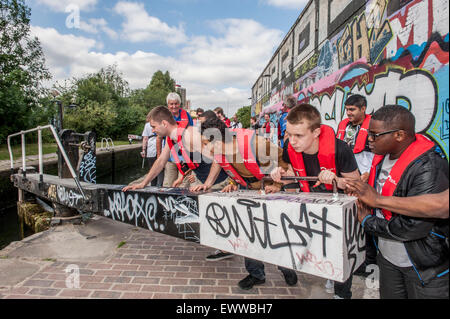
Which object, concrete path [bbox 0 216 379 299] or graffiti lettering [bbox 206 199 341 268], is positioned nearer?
graffiti lettering [bbox 206 199 341 268]

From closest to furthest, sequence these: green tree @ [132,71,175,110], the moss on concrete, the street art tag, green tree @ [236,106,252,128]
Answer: the street art tag → the moss on concrete → green tree @ [236,106,252,128] → green tree @ [132,71,175,110]

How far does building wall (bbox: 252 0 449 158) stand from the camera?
3.31m

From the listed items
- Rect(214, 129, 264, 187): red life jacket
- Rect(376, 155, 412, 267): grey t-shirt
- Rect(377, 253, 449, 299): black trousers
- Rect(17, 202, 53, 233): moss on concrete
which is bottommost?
Rect(17, 202, 53, 233): moss on concrete

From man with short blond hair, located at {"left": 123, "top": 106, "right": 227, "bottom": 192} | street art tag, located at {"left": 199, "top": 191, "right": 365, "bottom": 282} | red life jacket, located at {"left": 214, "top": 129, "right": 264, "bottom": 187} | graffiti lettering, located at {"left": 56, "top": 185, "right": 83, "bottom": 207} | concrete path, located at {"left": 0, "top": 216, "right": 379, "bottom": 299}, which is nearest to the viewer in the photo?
street art tag, located at {"left": 199, "top": 191, "right": 365, "bottom": 282}

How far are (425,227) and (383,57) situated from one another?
14.2 feet

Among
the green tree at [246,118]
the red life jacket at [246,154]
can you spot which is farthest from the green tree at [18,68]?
the green tree at [246,118]

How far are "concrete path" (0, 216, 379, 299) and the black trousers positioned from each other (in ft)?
3.17

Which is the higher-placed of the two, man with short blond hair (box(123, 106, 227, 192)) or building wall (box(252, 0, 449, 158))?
building wall (box(252, 0, 449, 158))

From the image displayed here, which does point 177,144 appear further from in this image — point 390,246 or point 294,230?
point 390,246

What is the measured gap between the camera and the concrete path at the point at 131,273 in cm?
265

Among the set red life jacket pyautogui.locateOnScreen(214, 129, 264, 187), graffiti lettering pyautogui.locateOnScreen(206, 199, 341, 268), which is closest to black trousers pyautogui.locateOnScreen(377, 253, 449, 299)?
graffiti lettering pyautogui.locateOnScreen(206, 199, 341, 268)

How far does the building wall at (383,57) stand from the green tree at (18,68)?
18.0 metres

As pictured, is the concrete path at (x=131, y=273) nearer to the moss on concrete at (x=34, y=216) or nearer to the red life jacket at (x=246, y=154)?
the red life jacket at (x=246, y=154)

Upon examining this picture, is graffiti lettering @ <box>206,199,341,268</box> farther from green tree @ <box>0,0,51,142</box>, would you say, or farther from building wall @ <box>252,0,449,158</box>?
green tree @ <box>0,0,51,142</box>
